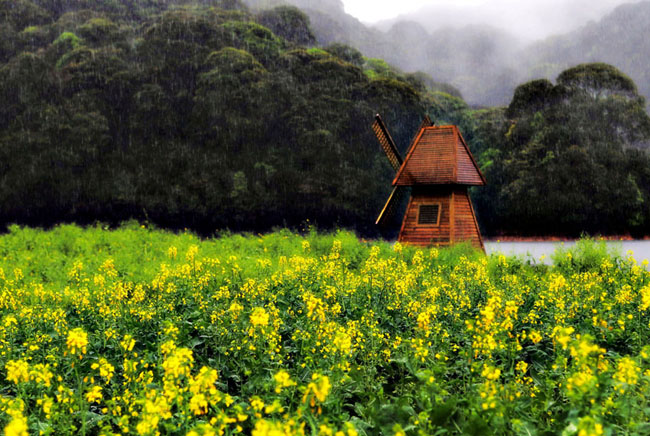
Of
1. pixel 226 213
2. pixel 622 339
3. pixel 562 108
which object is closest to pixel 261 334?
pixel 622 339

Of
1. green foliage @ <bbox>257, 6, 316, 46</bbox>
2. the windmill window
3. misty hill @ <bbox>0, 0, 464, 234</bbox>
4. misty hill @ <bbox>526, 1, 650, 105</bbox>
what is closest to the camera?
the windmill window

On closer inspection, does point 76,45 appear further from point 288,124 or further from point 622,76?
point 622,76

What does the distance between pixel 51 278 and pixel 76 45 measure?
25.7m

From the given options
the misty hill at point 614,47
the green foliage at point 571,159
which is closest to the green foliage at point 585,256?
the green foliage at point 571,159

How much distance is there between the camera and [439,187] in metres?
15.9

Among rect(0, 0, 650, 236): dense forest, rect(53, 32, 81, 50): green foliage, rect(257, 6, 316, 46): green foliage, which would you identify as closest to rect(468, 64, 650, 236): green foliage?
rect(0, 0, 650, 236): dense forest

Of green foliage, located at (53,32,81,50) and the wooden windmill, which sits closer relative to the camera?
the wooden windmill

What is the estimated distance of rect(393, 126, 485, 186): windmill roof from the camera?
15.5m

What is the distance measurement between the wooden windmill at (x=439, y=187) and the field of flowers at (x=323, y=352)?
232 inches

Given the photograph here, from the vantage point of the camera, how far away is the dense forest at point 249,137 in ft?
85.7

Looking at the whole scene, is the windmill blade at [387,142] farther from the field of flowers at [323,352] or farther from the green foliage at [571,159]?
the green foliage at [571,159]

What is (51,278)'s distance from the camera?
9.08m

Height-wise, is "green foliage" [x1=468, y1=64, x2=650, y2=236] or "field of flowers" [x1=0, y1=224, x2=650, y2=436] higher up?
"green foliage" [x1=468, y1=64, x2=650, y2=236]

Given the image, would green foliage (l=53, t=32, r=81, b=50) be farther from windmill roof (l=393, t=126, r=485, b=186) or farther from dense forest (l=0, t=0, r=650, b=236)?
windmill roof (l=393, t=126, r=485, b=186)
